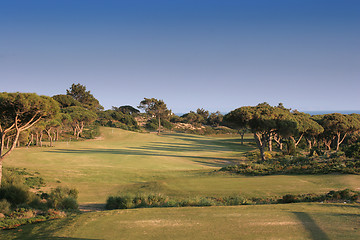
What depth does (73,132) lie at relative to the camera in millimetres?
69938

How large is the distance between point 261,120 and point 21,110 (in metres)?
26.2

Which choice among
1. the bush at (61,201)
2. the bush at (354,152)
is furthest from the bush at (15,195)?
the bush at (354,152)

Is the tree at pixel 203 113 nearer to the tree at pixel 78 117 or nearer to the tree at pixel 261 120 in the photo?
the tree at pixel 78 117

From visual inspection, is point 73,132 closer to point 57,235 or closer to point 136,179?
point 136,179

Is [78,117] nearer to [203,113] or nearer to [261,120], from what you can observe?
[261,120]

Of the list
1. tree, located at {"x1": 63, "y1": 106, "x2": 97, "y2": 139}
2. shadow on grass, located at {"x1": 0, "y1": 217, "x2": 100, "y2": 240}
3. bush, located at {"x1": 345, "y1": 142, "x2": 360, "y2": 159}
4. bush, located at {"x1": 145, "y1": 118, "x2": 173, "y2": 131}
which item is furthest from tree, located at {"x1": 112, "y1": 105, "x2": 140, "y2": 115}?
shadow on grass, located at {"x1": 0, "y1": 217, "x2": 100, "y2": 240}

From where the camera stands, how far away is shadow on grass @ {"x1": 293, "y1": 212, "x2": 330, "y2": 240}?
6637 mm

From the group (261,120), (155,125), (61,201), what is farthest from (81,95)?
(61,201)

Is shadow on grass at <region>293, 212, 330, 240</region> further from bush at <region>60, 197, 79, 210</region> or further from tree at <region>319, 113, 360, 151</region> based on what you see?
tree at <region>319, 113, 360, 151</region>

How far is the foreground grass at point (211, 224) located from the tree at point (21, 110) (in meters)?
8.38

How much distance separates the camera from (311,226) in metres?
7.43

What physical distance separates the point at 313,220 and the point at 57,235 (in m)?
7.82

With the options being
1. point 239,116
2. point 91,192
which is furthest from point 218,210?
point 239,116

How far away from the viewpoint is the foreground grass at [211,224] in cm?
697
